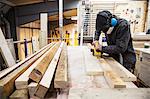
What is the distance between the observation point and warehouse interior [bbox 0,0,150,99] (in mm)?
725

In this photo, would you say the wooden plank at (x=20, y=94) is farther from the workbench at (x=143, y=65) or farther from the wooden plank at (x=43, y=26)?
the wooden plank at (x=43, y=26)

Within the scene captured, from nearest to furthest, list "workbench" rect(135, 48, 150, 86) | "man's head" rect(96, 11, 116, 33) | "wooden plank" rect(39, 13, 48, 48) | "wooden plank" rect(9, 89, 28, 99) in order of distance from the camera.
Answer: "wooden plank" rect(9, 89, 28, 99) < "man's head" rect(96, 11, 116, 33) < "workbench" rect(135, 48, 150, 86) < "wooden plank" rect(39, 13, 48, 48)

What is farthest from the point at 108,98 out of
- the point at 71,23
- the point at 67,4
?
the point at 71,23

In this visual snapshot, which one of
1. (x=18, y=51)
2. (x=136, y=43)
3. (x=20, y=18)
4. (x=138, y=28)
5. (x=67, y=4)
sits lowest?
(x=18, y=51)

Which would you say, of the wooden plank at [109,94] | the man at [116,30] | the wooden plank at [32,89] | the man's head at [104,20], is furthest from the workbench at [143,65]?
the wooden plank at [32,89]

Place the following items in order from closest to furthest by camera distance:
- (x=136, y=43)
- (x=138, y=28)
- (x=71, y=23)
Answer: (x=136, y=43), (x=138, y=28), (x=71, y=23)

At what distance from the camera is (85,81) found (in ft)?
3.03

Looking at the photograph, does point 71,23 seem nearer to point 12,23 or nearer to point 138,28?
point 12,23

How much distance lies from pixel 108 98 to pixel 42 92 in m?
0.31

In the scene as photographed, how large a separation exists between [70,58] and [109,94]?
920 millimetres

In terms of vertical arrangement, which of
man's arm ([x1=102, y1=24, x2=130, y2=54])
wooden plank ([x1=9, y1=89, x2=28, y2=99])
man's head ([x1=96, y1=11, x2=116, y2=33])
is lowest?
wooden plank ([x1=9, y1=89, x2=28, y2=99])

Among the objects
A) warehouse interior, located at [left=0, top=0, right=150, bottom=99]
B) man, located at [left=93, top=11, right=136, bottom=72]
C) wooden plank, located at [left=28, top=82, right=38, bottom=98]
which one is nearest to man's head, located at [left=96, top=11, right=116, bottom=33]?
man, located at [left=93, top=11, right=136, bottom=72]

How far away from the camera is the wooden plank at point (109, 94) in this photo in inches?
26.8

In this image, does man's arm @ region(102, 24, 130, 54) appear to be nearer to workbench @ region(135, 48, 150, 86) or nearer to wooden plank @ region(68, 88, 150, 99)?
wooden plank @ region(68, 88, 150, 99)
